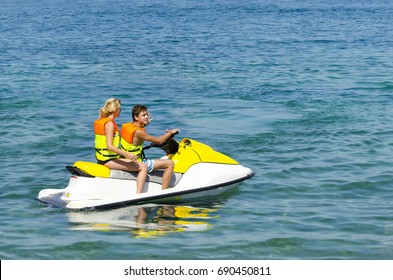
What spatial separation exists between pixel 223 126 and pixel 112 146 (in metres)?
6.07

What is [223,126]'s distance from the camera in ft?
54.4

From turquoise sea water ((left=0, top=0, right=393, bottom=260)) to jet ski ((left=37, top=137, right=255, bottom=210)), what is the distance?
16cm

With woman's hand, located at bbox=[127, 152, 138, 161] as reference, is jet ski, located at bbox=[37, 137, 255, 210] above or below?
below

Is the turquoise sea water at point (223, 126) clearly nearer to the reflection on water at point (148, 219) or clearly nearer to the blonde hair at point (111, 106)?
the reflection on water at point (148, 219)

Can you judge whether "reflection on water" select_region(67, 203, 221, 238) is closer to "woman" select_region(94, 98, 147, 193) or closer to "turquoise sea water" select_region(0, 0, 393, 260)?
"turquoise sea water" select_region(0, 0, 393, 260)

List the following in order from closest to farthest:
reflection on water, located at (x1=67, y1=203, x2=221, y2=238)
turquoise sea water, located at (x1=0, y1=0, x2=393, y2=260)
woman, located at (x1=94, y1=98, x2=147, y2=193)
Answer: turquoise sea water, located at (x1=0, y1=0, x2=393, y2=260) → reflection on water, located at (x1=67, y1=203, x2=221, y2=238) → woman, located at (x1=94, y1=98, x2=147, y2=193)

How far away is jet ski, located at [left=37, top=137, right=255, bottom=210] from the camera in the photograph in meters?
10.8

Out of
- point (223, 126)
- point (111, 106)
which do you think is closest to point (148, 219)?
point (111, 106)

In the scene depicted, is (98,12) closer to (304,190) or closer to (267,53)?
(267,53)

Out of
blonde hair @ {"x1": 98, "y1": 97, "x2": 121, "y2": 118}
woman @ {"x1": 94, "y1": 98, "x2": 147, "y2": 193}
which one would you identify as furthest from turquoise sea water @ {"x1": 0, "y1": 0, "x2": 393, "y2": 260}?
blonde hair @ {"x1": 98, "y1": 97, "x2": 121, "y2": 118}

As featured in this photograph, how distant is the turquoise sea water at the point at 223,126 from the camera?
9.94m

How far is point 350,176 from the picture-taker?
505 inches

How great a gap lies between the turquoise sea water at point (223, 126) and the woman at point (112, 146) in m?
0.57

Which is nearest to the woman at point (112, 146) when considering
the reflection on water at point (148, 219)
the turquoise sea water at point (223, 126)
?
the reflection on water at point (148, 219)
